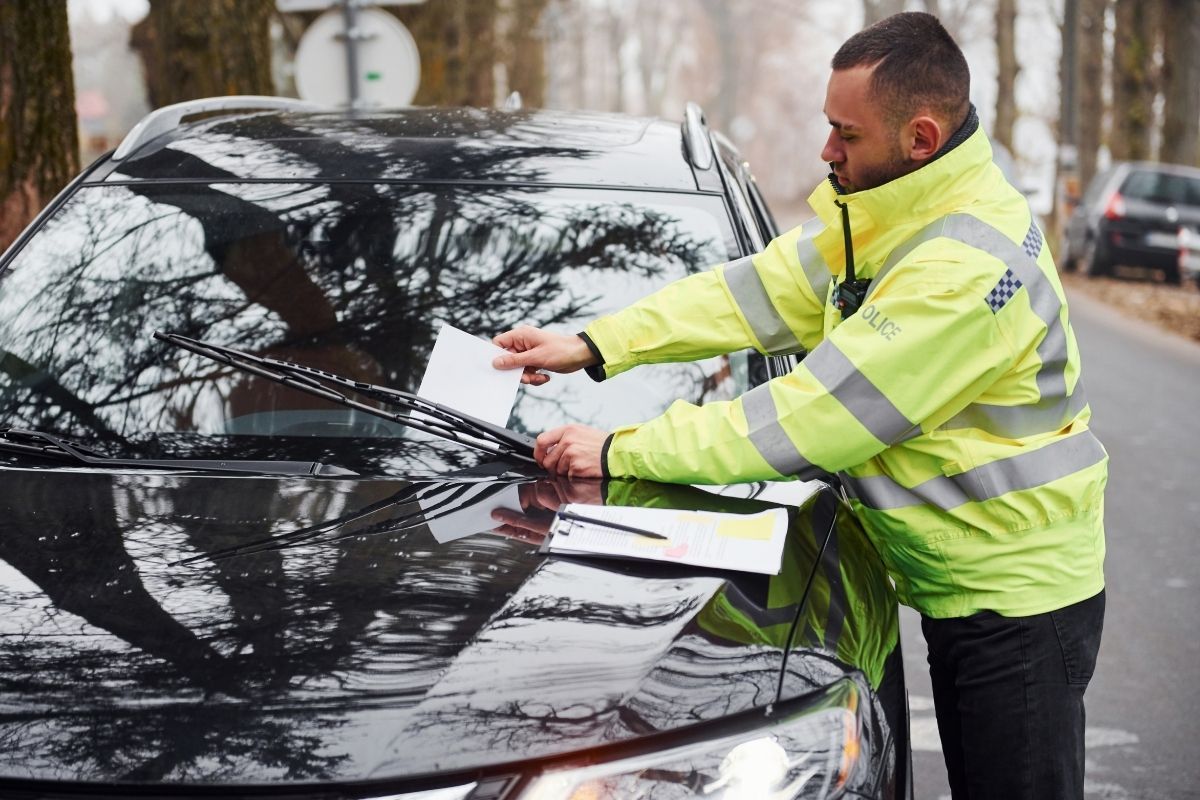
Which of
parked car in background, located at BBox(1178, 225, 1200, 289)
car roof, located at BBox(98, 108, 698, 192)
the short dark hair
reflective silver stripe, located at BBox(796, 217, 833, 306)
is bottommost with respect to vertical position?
parked car in background, located at BBox(1178, 225, 1200, 289)

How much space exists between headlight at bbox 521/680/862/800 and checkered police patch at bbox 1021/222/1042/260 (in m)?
0.85

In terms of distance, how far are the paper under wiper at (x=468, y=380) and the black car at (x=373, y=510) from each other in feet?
0.19

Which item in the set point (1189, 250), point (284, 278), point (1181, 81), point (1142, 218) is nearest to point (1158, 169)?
point (1142, 218)

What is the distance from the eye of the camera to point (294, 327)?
320 cm

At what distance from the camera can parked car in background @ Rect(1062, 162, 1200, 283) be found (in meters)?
20.0

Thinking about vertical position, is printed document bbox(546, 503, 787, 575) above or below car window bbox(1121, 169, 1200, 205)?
above

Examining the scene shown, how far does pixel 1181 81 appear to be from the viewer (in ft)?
73.3

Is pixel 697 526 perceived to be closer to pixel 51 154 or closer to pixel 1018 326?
pixel 1018 326

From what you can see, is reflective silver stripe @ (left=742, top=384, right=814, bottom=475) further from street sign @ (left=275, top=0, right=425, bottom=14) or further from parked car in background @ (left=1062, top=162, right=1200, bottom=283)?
parked car in background @ (left=1062, top=162, right=1200, bottom=283)

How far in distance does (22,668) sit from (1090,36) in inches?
1373

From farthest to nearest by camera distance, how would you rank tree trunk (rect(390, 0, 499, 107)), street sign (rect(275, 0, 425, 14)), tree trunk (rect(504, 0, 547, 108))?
1. tree trunk (rect(504, 0, 547, 108))
2. tree trunk (rect(390, 0, 499, 107))
3. street sign (rect(275, 0, 425, 14))

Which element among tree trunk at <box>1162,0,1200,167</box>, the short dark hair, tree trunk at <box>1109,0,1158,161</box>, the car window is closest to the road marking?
the short dark hair

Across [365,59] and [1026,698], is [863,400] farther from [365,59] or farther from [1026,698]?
[365,59]

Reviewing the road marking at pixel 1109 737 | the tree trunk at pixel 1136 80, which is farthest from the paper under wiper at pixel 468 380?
the tree trunk at pixel 1136 80
